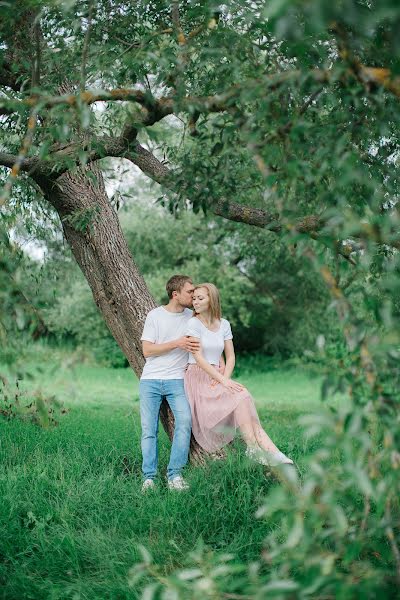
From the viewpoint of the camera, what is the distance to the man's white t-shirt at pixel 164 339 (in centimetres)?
583

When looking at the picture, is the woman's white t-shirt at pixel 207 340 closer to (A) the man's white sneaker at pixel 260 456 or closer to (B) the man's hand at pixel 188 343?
(B) the man's hand at pixel 188 343

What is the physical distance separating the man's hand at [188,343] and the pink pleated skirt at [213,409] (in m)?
0.26

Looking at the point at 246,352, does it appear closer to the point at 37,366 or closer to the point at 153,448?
the point at 153,448

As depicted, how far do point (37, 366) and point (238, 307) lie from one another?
1738 centimetres

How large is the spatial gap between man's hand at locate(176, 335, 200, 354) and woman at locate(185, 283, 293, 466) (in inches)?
2.4

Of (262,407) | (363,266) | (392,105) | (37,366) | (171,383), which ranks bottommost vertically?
(262,407)

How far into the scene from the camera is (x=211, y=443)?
5.70m

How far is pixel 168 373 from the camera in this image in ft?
19.1

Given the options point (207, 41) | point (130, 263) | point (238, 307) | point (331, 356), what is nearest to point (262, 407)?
point (238, 307)

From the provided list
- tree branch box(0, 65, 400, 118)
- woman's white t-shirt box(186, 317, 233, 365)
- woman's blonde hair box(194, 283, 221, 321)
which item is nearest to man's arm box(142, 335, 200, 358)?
woman's white t-shirt box(186, 317, 233, 365)

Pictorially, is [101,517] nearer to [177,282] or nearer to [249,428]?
[249,428]

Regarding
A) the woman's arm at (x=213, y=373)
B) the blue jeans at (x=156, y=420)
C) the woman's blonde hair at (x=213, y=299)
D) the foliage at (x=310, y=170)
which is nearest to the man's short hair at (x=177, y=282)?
the woman's blonde hair at (x=213, y=299)

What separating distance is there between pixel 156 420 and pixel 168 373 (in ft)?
1.29

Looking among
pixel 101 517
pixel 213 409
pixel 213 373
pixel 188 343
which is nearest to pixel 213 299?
pixel 188 343
